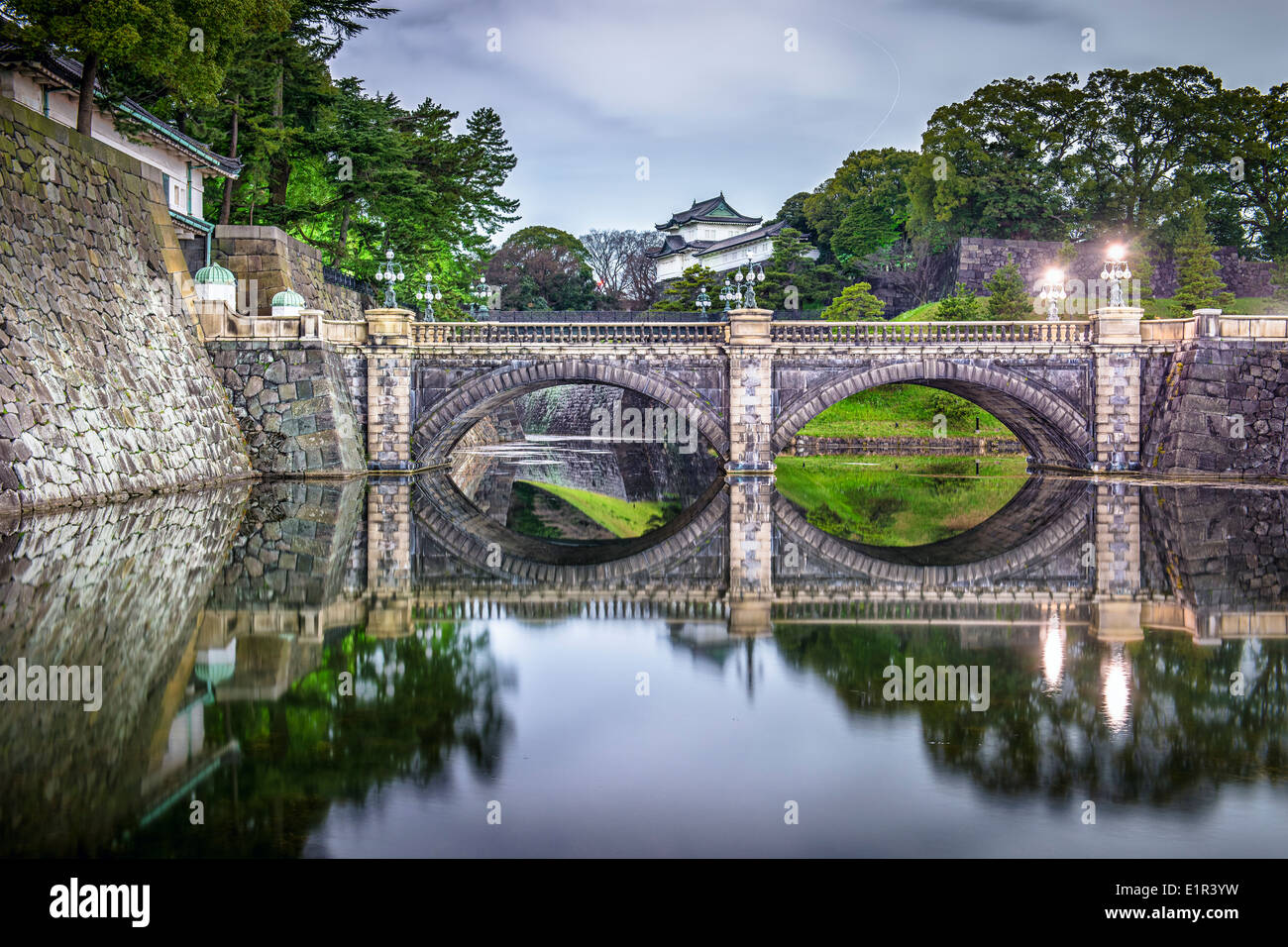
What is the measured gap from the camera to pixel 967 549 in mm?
17562

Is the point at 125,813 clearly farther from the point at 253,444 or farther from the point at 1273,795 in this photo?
the point at 253,444

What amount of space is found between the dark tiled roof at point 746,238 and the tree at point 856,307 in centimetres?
1604

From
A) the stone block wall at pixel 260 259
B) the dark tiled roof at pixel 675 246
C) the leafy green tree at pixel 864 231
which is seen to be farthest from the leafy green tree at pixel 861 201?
the stone block wall at pixel 260 259

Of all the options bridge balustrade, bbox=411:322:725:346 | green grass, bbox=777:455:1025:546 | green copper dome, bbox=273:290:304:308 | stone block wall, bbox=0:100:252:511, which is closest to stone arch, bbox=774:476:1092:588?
green grass, bbox=777:455:1025:546

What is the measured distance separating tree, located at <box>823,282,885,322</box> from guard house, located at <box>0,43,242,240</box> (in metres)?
30.2

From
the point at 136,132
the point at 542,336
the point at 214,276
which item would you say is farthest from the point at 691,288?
the point at 136,132

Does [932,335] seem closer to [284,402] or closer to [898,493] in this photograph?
[898,493]

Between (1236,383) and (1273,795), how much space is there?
3033cm

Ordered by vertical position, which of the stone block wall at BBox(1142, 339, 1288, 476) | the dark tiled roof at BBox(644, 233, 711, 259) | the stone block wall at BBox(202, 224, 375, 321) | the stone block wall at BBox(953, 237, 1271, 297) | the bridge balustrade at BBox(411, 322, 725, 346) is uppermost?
the dark tiled roof at BBox(644, 233, 711, 259)

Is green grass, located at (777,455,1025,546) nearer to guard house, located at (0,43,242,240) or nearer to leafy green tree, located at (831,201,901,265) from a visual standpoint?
guard house, located at (0,43,242,240)

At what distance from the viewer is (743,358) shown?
33.0 metres

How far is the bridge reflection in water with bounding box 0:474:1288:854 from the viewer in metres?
6.03

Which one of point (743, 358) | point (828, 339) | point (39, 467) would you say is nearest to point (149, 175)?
point (39, 467)
